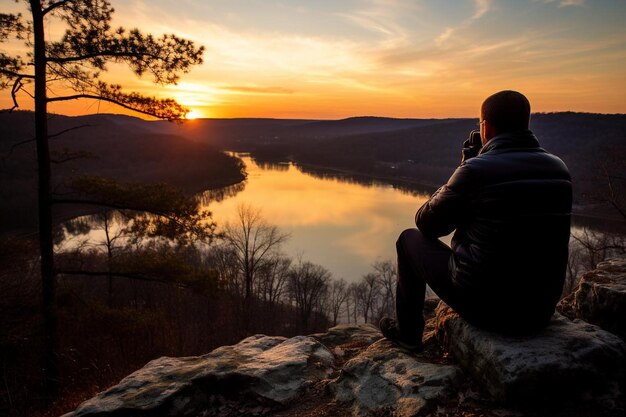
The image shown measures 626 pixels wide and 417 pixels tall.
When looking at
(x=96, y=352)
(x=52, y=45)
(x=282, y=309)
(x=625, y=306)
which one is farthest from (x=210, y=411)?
(x=282, y=309)

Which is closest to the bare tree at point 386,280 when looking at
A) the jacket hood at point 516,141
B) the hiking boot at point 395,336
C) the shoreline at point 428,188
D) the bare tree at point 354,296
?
the bare tree at point 354,296

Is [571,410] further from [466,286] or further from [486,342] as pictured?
[466,286]

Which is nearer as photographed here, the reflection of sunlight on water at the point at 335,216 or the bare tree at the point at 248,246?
the bare tree at the point at 248,246

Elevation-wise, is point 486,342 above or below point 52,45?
below

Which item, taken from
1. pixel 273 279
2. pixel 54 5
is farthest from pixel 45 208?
pixel 273 279

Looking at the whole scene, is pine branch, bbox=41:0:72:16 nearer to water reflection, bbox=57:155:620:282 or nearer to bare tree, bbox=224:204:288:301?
bare tree, bbox=224:204:288:301

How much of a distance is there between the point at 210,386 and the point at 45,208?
4.95 m

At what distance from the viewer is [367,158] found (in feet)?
449

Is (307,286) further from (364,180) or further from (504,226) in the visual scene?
(364,180)

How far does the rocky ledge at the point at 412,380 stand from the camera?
222cm

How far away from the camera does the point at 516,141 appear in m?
2.24

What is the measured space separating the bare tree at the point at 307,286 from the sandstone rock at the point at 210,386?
27.4 m

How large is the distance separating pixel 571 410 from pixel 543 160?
1.52 meters

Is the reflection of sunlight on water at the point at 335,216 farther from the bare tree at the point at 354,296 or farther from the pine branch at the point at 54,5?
the pine branch at the point at 54,5
